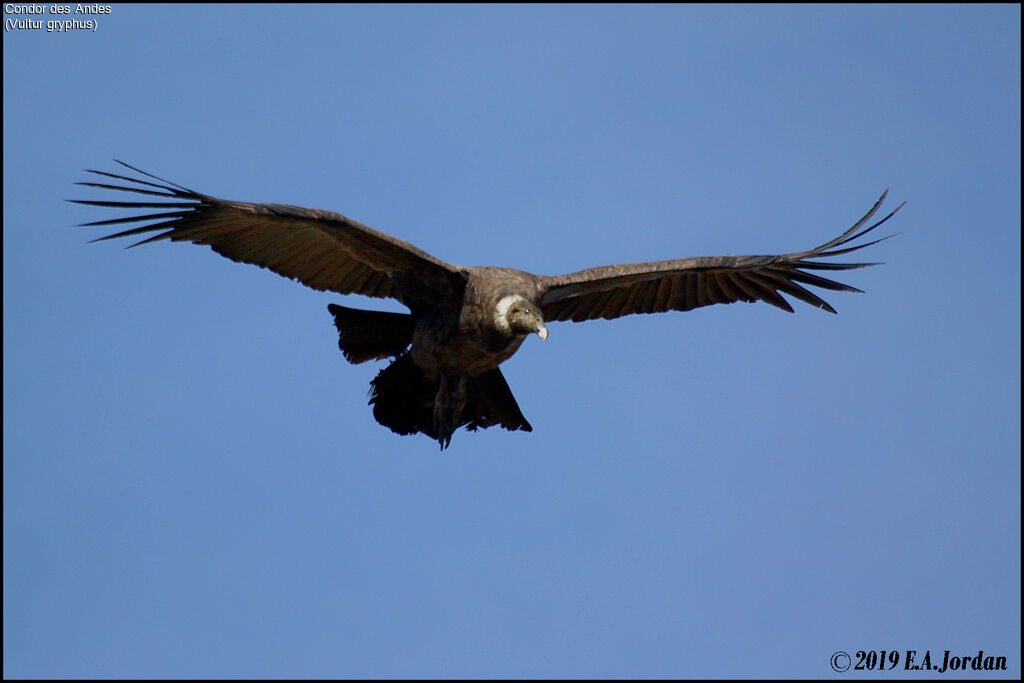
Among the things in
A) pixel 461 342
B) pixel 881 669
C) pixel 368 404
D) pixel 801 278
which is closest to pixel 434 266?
pixel 461 342

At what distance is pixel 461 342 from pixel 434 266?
0.61 metres

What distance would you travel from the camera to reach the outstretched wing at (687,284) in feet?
33.6

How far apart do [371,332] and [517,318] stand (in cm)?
143

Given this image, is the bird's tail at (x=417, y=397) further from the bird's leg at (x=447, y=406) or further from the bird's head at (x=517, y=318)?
the bird's head at (x=517, y=318)

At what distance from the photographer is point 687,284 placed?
1100 centimetres

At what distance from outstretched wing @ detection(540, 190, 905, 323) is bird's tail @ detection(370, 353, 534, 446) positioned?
791 millimetres

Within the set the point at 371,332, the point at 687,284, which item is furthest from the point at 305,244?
the point at 687,284

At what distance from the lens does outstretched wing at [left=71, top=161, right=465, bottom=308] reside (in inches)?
360

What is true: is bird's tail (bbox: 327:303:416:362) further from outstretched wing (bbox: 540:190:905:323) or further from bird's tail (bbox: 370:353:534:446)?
outstretched wing (bbox: 540:190:905:323)

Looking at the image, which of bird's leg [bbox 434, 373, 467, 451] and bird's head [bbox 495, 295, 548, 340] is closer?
bird's head [bbox 495, 295, 548, 340]

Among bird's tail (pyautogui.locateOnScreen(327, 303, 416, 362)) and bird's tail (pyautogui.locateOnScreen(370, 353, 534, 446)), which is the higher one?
bird's tail (pyautogui.locateOnScreen(327, 303, 416, 362))

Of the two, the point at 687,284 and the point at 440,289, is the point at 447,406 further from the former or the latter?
the point at 687,284

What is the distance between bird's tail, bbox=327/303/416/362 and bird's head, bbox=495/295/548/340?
1.07 meters

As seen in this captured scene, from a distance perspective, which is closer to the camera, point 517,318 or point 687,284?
point 517,318
